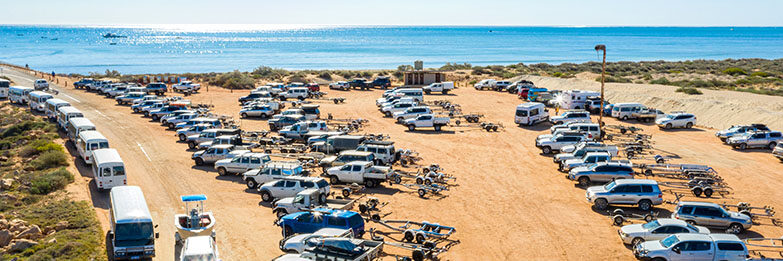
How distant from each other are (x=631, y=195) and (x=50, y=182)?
80.1 ft

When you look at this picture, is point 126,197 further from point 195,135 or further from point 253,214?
point 195,135

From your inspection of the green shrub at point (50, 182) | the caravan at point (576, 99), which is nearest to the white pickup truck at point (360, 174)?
the green shrub at point (50, 182)

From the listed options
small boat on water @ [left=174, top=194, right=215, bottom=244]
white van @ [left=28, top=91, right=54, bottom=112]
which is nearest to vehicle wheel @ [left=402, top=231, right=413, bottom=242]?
small boat on water @ [left=174, top=194, right=215, bottom=244]

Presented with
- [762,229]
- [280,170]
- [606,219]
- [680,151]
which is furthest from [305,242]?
[680,151]

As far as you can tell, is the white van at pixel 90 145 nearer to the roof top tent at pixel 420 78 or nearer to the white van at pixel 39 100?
the white van at pixel 39 100

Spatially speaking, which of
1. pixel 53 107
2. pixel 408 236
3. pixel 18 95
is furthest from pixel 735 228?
pixel 18 95

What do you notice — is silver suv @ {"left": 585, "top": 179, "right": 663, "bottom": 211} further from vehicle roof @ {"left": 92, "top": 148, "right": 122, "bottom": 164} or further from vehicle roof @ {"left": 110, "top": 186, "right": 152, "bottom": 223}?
vehicle roof @ {"left": 92, "top": 148, "right": 122, "bottom": 164}

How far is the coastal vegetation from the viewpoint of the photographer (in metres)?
19.3

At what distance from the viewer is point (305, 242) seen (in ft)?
61.2

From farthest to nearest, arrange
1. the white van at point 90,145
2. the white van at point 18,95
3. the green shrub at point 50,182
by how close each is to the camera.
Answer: the white van at point 18,95, the white van at point 90,145, the green shrub at point 50,182

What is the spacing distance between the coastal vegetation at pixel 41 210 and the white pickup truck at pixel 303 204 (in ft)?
20.1

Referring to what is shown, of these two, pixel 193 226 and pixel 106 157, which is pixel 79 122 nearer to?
pixel 106 157

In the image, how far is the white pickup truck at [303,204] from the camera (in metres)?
23.1

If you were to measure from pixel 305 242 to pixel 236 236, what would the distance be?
153 inches
